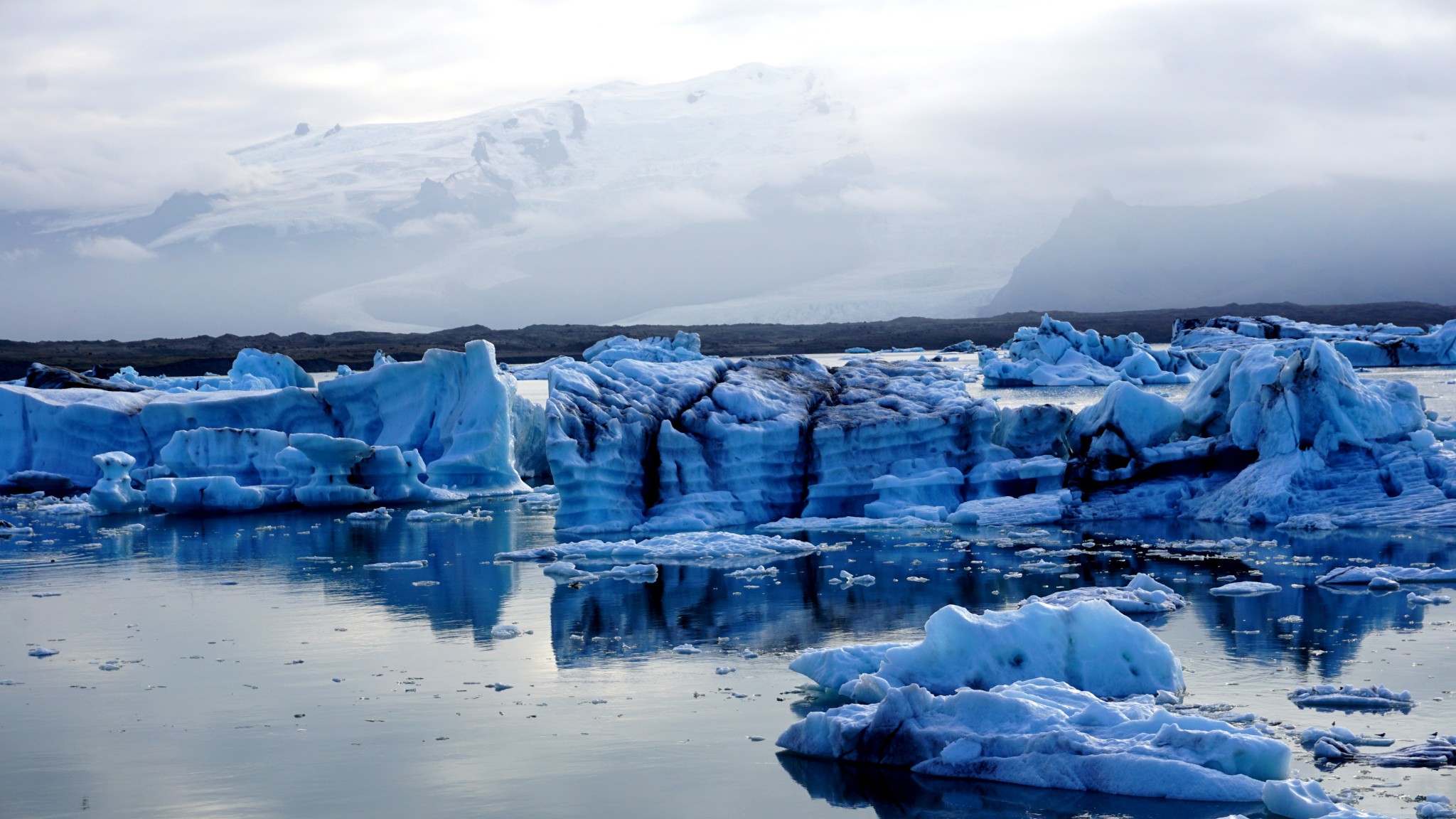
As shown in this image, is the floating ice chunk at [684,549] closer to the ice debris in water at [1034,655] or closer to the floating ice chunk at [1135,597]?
the floating ice chunk at [1135,597]

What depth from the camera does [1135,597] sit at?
9953 millimetres

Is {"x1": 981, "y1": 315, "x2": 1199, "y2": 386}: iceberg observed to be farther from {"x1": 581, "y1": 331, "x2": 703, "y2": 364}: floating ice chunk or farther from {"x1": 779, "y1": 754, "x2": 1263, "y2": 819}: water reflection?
{"x1": 779, "y1": 754, "x2": 1263, "y2": 819}: water reflection

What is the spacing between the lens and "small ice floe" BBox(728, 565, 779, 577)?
11.9m

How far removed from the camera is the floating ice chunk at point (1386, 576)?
1084 centimetres

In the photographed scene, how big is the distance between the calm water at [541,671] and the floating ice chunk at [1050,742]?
11cm

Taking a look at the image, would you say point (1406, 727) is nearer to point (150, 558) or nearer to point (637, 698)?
point (637, 698)

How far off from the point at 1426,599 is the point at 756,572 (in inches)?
201

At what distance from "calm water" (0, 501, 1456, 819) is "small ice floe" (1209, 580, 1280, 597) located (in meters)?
0.20

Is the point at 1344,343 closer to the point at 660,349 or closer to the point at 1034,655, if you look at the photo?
the point at 660,349

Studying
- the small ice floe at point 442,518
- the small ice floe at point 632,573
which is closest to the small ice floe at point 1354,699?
the small ice floe at point 632,573

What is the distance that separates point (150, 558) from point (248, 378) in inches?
536

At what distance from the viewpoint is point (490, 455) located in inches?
753

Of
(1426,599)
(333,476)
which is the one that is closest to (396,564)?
(333,476)

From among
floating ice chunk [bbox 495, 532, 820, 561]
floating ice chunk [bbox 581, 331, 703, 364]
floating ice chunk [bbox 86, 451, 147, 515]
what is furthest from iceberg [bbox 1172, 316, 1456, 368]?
floating ice chunk [bbox 86, 451, 147, 515]
